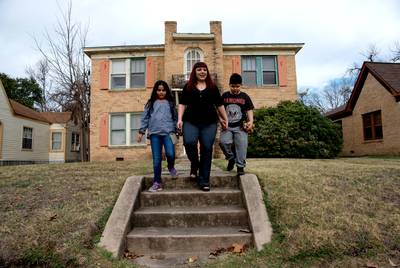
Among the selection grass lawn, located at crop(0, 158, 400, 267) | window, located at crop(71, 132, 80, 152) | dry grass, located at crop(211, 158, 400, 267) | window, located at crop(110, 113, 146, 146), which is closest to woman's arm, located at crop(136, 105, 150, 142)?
grass lawn, located at crop(0, 158, 400, 267)

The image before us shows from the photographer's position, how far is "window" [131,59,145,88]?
55.8ft

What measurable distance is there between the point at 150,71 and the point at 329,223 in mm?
14465

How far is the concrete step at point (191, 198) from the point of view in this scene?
431 cm

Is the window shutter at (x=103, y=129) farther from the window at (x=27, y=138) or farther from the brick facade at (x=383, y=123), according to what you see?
the brick facade at (x=383, y=123)

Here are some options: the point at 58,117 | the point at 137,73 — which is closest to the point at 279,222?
the point at 137,73

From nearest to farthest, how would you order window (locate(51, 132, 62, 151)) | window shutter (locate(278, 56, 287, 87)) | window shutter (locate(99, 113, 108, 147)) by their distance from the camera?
window shutter (locate(99, 113, 108, 147))
window shutter (locate(278, 56, 287, 87))
window (locate(51, 132, 62, 151))

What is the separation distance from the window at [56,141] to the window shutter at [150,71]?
41.1 feet

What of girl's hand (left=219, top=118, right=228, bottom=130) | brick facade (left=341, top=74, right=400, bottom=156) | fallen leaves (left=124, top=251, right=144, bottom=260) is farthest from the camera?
brick facade (left=341, top=74, right=400, bottom=156)

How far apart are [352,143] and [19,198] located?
18.9m

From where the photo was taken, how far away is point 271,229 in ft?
11.3

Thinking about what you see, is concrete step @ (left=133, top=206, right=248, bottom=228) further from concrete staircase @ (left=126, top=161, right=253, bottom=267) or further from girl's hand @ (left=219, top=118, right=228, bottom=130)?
girl's hand @ (left=219, top=118, right=228, bottom=130)

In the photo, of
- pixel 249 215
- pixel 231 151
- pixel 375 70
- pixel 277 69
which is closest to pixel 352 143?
pixel 375 70

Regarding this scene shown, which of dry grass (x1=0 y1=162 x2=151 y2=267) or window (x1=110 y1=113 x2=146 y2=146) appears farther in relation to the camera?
window (x1=110 y1=113 x2=146 y2=146)

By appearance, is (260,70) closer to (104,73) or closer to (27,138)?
(104,73)
